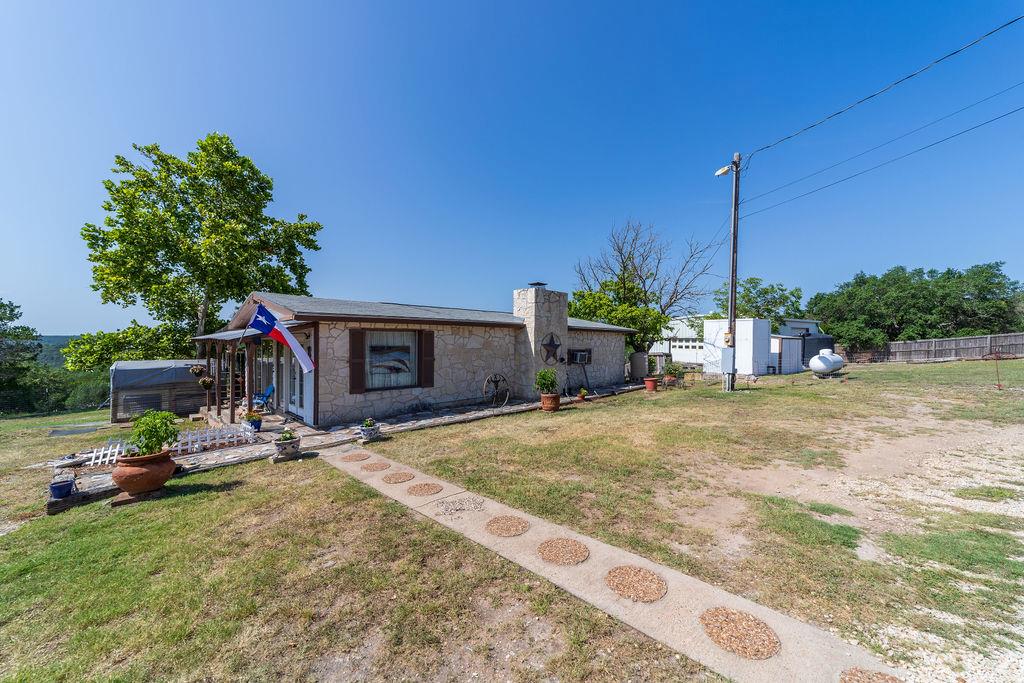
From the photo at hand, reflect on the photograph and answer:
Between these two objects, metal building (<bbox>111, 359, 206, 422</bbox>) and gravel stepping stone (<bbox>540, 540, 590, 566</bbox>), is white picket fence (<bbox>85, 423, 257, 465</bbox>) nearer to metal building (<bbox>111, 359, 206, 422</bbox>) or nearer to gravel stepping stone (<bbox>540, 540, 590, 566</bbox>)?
metal building (<bbox>111, 359, 206, 422</bbox>)

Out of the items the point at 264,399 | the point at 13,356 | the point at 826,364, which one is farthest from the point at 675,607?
the point at 13,356

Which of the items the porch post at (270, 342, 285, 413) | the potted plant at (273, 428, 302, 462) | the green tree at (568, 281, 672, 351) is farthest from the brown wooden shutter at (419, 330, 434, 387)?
the green tree at (568, 281, 672, 351)

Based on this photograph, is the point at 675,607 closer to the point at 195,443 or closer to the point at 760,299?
the point at 195,443

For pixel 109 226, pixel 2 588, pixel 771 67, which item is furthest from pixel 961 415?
pixel 109 226

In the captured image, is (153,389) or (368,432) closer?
(368,432)

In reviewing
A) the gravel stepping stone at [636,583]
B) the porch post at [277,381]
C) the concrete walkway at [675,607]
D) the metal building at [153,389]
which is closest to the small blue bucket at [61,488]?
the concrete walkway at [675,607]

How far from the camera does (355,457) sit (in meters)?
6.57

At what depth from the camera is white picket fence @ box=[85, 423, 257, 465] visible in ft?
22.0

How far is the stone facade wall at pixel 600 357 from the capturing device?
1457 centimetres

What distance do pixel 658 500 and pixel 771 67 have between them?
1458 centimetres

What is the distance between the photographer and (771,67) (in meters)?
11.8

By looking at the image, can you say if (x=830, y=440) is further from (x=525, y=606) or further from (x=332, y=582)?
(x=332, y=582)

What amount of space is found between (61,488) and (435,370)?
7.10 m

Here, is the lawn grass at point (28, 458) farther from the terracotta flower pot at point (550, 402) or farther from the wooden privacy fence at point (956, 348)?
the wooden privacy fence at point (956, 348)
